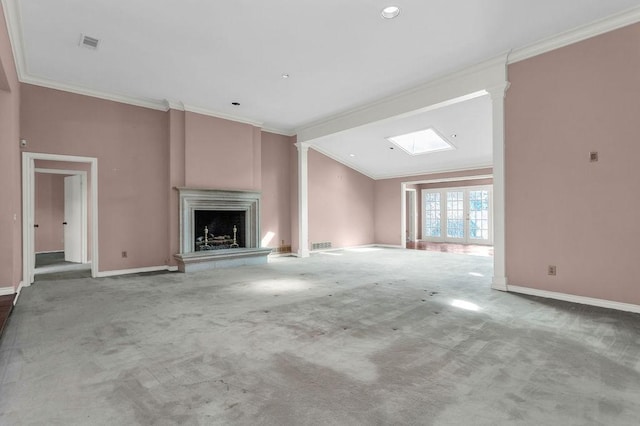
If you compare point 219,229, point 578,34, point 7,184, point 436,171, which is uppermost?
point 578,34

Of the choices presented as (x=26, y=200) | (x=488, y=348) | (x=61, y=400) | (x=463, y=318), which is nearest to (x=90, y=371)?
(x=61, y=400)

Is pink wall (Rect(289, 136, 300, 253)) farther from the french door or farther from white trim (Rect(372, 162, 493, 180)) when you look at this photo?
the french door

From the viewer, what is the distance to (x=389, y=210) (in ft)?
34.2

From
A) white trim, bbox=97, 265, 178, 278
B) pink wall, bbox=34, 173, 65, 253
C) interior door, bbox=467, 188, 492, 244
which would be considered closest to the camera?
white trim, bbox=97, 265, 178, 278

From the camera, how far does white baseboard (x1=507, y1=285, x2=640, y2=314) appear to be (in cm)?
344

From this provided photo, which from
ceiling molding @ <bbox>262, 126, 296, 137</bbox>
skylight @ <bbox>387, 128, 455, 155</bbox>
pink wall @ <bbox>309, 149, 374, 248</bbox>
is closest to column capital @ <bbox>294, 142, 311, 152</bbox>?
ceiling molding @ <bbox>262, 126, 296, 137</bbox>

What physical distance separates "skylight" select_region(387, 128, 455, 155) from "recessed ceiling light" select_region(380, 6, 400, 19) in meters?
4.65

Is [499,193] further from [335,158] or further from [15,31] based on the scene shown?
[15,31]

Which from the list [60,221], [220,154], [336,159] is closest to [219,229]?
[220,154]

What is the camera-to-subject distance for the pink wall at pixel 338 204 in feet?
29.2

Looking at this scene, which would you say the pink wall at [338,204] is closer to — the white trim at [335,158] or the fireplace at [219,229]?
the white trim at [335,158]

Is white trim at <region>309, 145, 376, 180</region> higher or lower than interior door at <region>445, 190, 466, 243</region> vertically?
higher

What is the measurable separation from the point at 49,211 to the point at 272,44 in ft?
27.4

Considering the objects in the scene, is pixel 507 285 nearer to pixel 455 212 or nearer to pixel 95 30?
pixel 95 30
